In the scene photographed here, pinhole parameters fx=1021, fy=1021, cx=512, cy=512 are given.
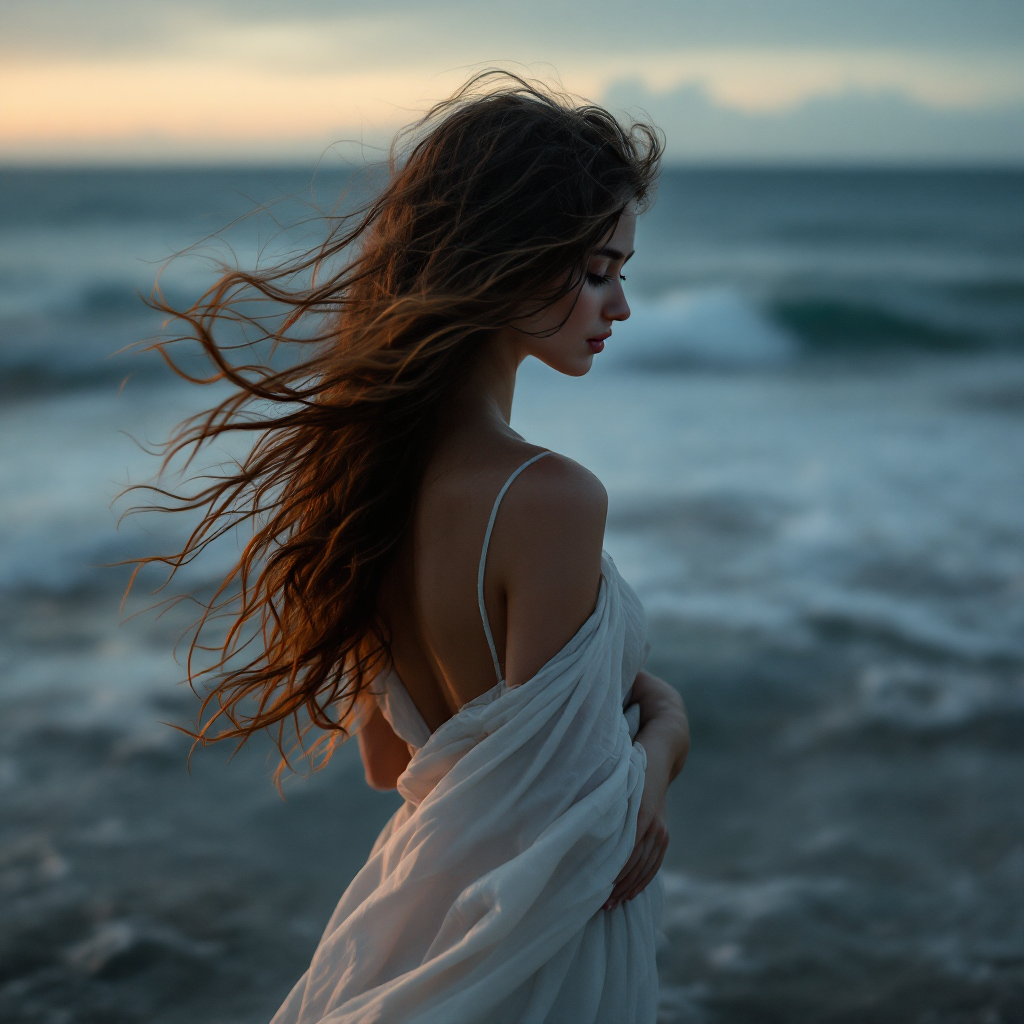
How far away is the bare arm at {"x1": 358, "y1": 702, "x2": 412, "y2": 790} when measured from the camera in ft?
5.93

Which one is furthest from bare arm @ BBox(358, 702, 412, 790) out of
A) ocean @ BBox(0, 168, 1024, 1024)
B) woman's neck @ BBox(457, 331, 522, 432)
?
ocean @ BBox(0, 168, 1024, 1024)

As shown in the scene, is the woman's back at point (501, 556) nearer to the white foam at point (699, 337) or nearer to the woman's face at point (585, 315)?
the woman's face at point (585, 315)

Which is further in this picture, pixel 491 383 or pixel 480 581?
pixel 491 383

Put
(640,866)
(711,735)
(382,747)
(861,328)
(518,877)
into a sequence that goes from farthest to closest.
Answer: (861,328)
(711,735)
(382,747)
(640,866)
(518,877)

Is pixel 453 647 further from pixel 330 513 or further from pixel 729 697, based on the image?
pixel 729 697

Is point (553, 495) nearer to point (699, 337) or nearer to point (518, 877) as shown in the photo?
point (518, 877)

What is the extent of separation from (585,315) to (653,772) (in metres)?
0.65

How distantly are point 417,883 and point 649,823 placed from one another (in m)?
0.32

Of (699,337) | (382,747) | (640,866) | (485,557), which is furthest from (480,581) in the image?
(699,337)

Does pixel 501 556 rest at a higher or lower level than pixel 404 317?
lower

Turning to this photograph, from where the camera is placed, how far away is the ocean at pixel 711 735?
116 inches

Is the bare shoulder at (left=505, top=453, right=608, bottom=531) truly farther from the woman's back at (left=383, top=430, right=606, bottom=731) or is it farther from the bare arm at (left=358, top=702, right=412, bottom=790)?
the bare arm at (left=358, top=702, right=412, bottom=790)

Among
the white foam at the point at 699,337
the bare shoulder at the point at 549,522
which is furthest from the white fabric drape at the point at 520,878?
the white foam at the point at 699,337

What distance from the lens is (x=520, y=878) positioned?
48.5 inches
